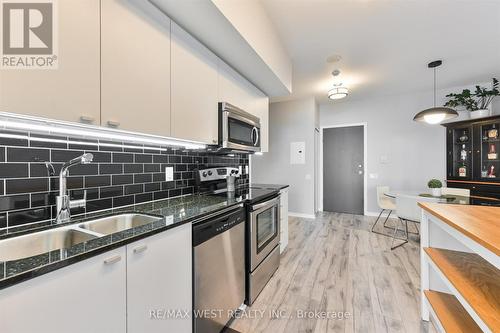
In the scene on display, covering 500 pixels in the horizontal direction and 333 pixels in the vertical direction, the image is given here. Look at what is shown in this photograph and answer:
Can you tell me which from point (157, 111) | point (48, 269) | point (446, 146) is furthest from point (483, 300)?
point (446, 146)

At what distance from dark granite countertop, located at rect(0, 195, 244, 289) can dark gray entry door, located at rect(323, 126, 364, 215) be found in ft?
13.5

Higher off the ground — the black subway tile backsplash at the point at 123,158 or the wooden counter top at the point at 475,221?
the black subway tile backsplash at the point at 123,158

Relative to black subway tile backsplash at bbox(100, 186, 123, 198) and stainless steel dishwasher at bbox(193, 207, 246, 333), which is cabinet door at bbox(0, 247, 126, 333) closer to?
stainless steel dishwasher at bbox(193, 207, 246, 333)

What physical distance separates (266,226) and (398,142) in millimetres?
3988

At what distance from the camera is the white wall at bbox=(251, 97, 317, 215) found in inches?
180

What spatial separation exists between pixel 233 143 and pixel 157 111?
32.2 inches

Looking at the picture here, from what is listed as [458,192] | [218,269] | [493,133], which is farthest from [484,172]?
[218,269]

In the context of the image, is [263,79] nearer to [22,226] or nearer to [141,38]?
[141,38]

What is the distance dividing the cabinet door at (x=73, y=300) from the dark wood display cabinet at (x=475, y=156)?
493 centimetres

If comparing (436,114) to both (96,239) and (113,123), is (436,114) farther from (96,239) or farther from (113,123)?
(96,239)

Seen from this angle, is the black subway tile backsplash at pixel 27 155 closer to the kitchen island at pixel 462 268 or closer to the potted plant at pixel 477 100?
the kitchen island at pixel 462 268

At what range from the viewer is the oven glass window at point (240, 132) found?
2012 millimetres

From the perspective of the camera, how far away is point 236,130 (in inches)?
82.2

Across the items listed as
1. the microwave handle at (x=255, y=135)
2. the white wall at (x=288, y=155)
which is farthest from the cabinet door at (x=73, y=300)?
the white wall at (x=288, y=155)
